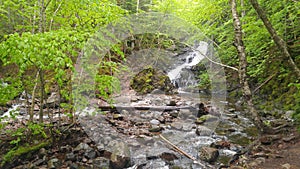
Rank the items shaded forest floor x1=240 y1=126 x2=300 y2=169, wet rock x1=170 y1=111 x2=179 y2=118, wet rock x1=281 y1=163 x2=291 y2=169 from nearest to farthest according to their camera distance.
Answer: wet rock x1=281 y1=163 x2=291 y2=169, shaded forest floor x1=240 y1=126 x2=300 y2=169, wet rock x1=170 y1=111 x2=179 y2=118

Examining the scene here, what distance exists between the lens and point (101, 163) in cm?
450

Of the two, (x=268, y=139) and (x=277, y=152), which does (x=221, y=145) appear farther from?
(x=277, y=152)

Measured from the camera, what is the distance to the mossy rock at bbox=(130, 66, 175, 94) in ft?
44.4

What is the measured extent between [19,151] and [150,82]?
1035cm

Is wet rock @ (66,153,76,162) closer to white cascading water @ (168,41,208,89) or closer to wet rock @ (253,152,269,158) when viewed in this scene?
wet rock @ (253,152,269,158)

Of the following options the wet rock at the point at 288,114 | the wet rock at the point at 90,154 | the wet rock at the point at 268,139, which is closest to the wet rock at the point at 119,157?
the wet rock at the point at 90,154

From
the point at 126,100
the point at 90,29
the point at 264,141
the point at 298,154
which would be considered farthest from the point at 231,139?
the point at 126,100

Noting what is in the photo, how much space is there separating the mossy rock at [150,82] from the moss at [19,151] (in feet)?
28.4

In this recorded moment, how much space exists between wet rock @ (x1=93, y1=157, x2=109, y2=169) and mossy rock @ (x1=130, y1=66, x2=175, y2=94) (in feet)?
27.9

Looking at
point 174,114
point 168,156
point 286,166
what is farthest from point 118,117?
point 286,166

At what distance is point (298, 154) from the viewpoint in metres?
3.84

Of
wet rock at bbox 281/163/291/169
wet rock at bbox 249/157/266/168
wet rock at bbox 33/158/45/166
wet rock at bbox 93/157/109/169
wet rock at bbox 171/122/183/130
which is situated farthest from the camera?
wet rock at bbox 171/122/183/130

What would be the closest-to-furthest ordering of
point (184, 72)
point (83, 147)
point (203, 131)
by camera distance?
1. point (83, 147)
2. point (203, 131)
3. point (184, 72)

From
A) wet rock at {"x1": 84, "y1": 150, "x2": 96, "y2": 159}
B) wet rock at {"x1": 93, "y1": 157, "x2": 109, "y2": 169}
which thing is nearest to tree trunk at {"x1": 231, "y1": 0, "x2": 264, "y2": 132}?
wet rock at {"x1": 93, "y1": 157, "x2": 109, "y2": 169}
